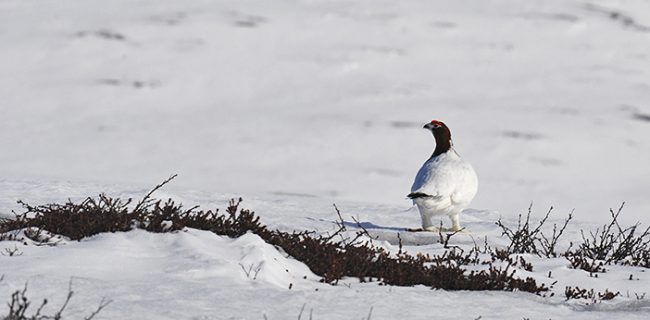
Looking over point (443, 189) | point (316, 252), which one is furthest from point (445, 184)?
point (316, 252)

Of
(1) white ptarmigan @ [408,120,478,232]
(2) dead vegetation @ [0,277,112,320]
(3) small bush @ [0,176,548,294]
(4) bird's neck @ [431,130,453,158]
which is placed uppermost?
(4) bird's neck @ [431,130,453,158]

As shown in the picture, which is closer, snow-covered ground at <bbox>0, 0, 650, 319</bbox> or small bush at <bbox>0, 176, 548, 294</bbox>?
small bush at <bbox>0, 176, 548, 294</bbox>

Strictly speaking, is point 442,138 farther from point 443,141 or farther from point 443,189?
point 443,189

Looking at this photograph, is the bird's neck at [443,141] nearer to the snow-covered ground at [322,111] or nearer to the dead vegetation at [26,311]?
the snow-covered ground at [322,111]

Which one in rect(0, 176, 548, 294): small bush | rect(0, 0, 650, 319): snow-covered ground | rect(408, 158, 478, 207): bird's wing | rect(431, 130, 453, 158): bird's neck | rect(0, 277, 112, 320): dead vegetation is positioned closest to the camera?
rect(0, 277, 112, 320): dead vegetation

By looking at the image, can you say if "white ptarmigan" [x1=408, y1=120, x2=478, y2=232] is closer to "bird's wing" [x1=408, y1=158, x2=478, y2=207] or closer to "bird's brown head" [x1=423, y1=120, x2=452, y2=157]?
"bird's wing" [x1=408, y1=158, x2=478, y2=207]

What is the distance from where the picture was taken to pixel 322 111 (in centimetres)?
3328

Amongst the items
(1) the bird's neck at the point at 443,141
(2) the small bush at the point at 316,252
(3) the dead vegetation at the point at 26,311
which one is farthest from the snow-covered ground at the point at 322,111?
(3) the dead vegetation at the point at 26,311

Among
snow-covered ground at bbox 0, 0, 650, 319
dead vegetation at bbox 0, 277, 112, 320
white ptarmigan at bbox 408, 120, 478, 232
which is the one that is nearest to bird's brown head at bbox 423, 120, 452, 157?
white ptarmigan at bbox 408, 120, 478, 232

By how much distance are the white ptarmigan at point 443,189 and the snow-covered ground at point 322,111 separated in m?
0.52

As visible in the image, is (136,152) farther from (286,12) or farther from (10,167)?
(286,12)

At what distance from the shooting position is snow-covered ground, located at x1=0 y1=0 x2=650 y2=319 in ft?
42.9

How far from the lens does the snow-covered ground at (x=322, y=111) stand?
42.9 feet

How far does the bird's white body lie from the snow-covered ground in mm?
528
